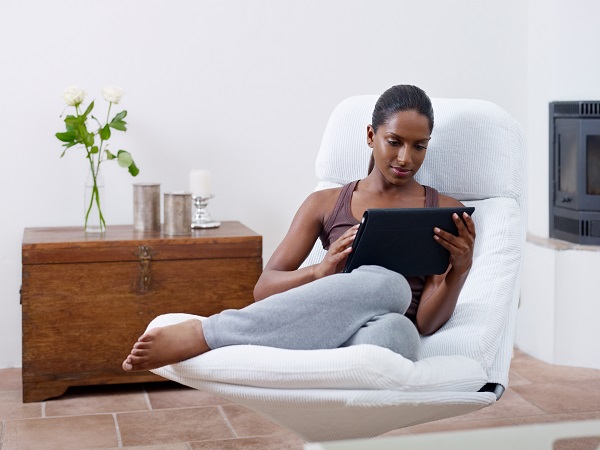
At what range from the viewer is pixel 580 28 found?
368 cm

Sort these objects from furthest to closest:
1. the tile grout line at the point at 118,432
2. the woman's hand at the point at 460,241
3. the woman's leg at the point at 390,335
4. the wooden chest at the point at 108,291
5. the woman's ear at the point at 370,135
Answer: the wooden chest at the point at 108,291
the tile grout line at the point at 118,432
the woman's ear at the point at 370,135
the woman's hand at the point at 460,241
the woman's leg at the point at 390,335

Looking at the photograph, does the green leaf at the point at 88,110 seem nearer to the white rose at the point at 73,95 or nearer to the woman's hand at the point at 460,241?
the white rose at the point at 73,95

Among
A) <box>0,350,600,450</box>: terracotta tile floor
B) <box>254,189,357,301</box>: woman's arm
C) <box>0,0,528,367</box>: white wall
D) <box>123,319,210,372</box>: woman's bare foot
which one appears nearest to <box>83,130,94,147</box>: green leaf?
<box>0,0,528,367</box>: white wall

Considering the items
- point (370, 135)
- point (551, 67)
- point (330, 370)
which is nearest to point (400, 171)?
point (370, 135)

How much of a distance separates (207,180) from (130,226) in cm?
34

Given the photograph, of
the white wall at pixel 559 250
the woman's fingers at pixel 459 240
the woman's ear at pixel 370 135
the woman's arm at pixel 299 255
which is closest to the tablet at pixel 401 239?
the woman's fingers at pixel 459 240

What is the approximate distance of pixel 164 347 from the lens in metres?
1.91

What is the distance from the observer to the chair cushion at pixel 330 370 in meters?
1.75

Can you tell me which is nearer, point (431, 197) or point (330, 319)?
point (330, 319)

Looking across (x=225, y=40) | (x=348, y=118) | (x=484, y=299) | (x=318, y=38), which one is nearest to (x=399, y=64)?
(x=318, y=38)

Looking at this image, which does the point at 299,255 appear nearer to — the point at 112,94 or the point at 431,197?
the point at 431,197

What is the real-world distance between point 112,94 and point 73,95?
0.44 feet

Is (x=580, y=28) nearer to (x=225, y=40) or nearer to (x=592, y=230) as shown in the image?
(x=592, y=230)

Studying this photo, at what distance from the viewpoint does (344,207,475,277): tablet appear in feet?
6.40
